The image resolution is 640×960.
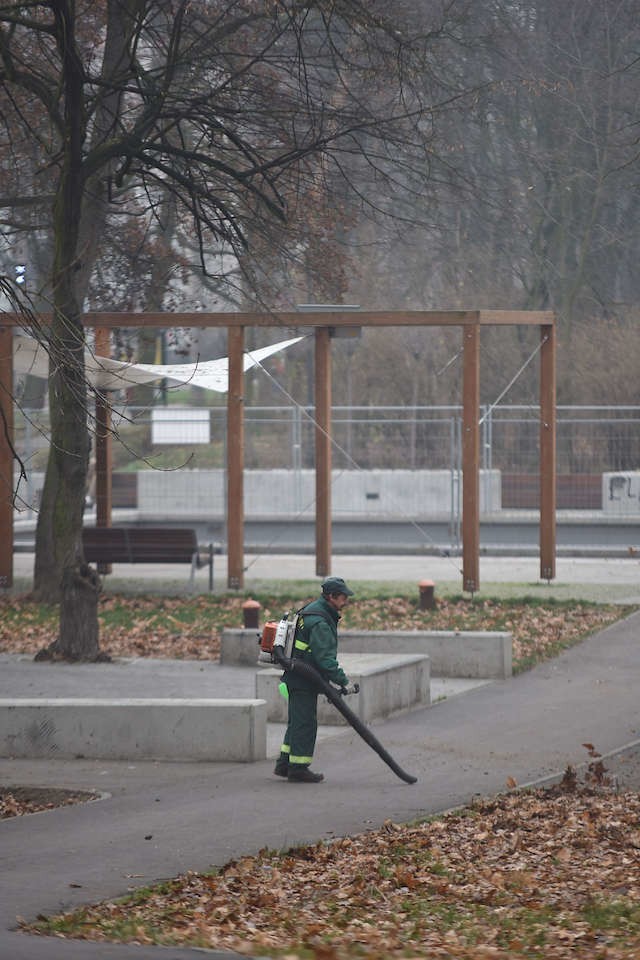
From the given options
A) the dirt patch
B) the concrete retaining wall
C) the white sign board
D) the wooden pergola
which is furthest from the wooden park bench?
the dirt patch

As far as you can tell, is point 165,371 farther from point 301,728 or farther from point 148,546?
point 301,728

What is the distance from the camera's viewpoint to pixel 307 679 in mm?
9578

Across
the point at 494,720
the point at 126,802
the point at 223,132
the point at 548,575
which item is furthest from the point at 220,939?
the point at 548,575

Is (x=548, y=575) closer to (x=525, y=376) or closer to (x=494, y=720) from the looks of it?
(x=494, y=720)

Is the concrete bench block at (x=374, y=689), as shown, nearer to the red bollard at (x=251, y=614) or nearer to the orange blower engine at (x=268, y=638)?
the orange blower engine at (x=268, y=638)

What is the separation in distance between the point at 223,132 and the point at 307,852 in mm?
8656

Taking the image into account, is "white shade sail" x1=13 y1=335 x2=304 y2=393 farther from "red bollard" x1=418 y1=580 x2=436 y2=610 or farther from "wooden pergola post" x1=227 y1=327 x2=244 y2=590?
"red bollard" x1=418 y1=580 x2=436 y2=610

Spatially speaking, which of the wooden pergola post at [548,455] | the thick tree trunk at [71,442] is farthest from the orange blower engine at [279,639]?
the wooden pergola post at [548,455]

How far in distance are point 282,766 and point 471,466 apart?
9238 millimetres

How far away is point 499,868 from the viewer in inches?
289

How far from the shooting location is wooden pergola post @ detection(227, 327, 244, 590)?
18750 mm

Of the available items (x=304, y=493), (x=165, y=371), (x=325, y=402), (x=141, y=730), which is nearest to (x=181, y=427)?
(x=304, y=493)

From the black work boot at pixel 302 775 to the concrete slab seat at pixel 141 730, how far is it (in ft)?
2.54

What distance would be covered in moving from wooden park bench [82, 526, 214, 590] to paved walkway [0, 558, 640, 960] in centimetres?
505
